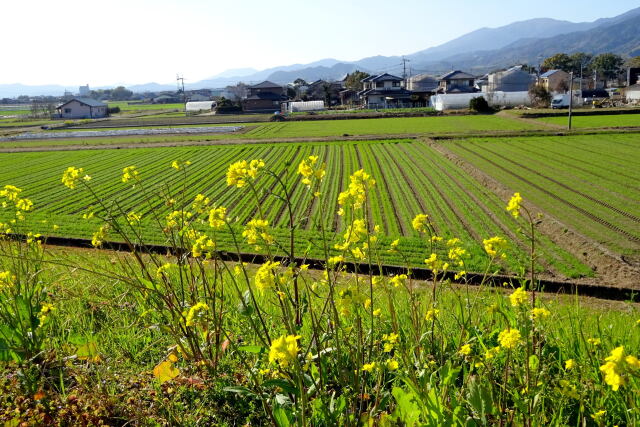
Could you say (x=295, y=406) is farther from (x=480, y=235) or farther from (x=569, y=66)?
(x=569, y=66)

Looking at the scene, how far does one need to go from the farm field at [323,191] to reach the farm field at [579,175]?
5.44ft

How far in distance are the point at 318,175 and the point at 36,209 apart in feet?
66.8

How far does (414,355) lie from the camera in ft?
8.82

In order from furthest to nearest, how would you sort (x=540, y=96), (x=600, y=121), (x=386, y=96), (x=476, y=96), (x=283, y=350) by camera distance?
(x=386, y=96), (x=476, y=96), (x=540, y=96), (x=600, y=121), (x=283, y=350)

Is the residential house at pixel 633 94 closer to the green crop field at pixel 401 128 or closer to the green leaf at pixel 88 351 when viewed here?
the green crop field at pixel 401 128

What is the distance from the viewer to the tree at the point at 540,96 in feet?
199

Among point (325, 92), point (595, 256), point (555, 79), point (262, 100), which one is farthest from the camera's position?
point (325, 92)

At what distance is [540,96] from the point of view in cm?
6100

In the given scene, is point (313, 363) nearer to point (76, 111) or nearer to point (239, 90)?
point (76, 111)

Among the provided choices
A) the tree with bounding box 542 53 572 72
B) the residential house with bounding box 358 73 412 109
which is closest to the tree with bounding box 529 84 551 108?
the residential house with bounding box 358 73 412 109

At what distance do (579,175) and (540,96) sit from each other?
4430 centimetres

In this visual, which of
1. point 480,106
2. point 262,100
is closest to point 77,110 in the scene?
point 262,100

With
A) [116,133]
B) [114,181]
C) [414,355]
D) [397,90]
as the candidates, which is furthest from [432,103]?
[414,355]

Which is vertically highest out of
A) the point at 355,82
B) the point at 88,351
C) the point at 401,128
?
the point at 355,82
